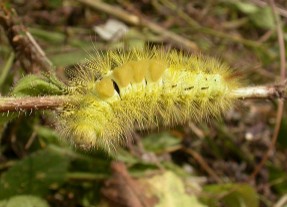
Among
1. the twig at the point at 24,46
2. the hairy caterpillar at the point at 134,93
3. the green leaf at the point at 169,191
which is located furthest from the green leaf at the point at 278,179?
the twig at the point at 24,46

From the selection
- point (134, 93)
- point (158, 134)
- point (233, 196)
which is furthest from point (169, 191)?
point (134, 93)

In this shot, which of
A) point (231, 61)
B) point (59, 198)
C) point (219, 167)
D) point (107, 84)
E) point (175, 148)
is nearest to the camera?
point (107, 84)

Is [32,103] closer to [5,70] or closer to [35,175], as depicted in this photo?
[35,175]

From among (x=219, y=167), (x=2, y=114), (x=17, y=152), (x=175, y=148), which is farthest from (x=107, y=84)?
(x=219, y=167)

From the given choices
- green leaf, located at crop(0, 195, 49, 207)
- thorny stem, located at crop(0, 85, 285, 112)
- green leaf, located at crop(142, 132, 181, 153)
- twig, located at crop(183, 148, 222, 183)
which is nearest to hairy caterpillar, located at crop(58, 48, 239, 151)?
thorny stem, located at crop(0, 85, 285, 112)

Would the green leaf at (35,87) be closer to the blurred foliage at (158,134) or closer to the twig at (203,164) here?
the blurred foliage at (158,134)

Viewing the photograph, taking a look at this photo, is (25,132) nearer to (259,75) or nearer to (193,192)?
(193,192)
